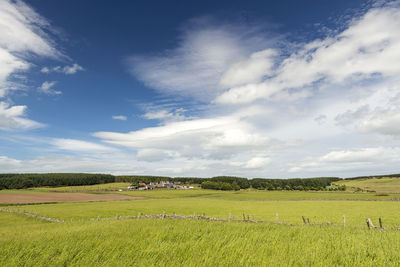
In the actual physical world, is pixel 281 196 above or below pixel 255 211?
below

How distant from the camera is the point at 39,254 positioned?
358 inches

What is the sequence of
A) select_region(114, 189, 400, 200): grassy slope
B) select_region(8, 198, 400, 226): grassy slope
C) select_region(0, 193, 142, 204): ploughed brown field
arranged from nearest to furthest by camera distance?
select_region(8, 198, 400, 226): grassy slope < select_region(0, 193, 142, 204): ploughed brown field < select_region(114, 189, 400, 200): grassy slope

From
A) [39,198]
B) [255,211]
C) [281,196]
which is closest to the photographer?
[255,211]

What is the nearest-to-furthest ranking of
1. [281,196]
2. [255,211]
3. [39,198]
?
1. [255,211]
2. [39,198]
3. [281,196]

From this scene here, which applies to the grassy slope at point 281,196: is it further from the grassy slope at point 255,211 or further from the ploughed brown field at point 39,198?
the grassy slope at point 255,211

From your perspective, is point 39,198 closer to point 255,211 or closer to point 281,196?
point 255,211

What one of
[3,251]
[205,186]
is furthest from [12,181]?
[3,251]

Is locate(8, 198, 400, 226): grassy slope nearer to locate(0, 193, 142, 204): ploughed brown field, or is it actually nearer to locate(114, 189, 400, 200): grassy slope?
locate(0, 193, 142, 204): ploughed brown field

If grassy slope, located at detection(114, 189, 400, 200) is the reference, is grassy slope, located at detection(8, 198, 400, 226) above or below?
above

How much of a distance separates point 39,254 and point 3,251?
161 centimetres

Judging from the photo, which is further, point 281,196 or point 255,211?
point 281,196

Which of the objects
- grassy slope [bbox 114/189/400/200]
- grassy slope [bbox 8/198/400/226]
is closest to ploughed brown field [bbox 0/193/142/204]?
grassy slope [bbox 8/198/400/226]

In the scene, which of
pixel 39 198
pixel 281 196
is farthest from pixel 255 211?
pixel 39 198

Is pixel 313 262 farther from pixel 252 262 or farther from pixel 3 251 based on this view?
pixel 3 251
